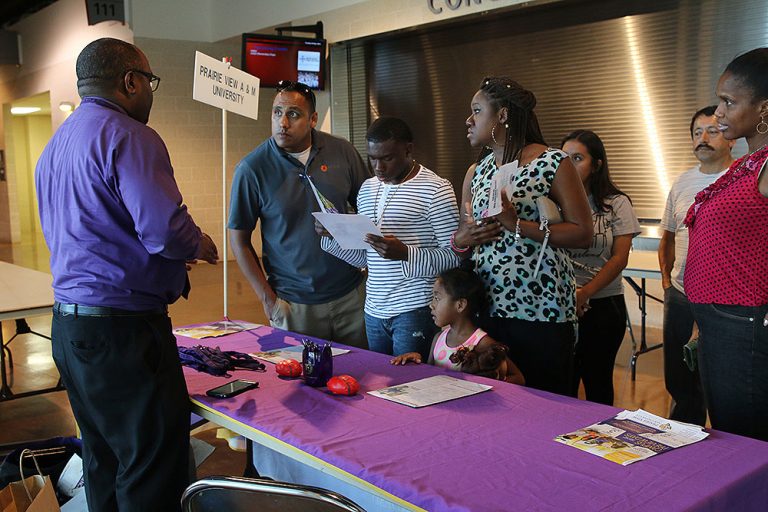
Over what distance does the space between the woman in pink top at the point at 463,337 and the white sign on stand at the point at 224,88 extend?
1.13 m

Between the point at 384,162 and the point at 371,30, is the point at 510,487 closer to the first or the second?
the point at 384,162

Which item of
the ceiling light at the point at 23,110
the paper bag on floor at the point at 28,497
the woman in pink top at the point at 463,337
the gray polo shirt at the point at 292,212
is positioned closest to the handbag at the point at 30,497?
the paper bag on floor at the point at 28,497

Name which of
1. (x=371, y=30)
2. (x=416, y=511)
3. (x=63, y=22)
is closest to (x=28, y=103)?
(x=63, y=22)

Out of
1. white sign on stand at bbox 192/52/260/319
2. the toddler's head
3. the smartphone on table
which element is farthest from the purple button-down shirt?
white sign on stand at bbox 192/52/260/319

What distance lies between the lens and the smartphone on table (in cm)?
212

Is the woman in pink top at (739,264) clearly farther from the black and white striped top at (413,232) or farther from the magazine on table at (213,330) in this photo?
the magazine on table at (213,330)

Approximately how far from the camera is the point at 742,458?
1551mm

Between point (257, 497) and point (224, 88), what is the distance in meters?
2.44

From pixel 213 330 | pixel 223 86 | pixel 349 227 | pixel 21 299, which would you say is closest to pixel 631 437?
pixel 349 227

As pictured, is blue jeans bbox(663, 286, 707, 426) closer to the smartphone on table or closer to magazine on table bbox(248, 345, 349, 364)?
magazine on table bbox(248, 345, 349, 364)

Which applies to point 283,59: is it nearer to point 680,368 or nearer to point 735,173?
point 680,368

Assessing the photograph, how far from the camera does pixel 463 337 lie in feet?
8.09

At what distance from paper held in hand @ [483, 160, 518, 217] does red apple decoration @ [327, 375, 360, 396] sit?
0.65 meters

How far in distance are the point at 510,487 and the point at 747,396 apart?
2.72ft
